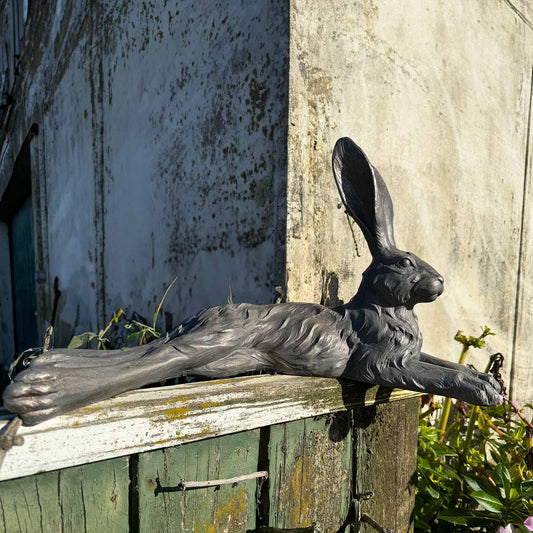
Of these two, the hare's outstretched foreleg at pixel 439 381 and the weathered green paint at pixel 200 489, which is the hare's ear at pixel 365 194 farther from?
the weathered green paint at pixel 200 489

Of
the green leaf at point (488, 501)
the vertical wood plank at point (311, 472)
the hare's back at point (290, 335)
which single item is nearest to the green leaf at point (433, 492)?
the green leaf at point (488, 501)

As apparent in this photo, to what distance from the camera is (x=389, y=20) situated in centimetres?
179

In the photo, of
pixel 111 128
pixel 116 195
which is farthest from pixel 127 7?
pixel 116 195

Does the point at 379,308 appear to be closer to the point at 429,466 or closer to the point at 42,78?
the point at 429,466

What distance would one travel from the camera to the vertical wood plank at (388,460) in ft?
3.91

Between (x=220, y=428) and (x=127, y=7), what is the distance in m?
2.60

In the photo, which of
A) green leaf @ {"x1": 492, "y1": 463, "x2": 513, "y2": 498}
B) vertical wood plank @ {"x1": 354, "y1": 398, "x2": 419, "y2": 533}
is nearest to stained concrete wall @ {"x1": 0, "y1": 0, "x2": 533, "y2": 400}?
vertical wood plank @ {"x1": 354, "y1": 398, "x2": 419, "y2": 533}

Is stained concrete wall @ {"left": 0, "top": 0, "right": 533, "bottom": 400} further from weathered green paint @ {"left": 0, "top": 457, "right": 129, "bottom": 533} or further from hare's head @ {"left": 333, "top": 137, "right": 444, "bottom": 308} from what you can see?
weathered green paint @ {"left": 0, "top": 457, "right": 129, "bottom": 533}

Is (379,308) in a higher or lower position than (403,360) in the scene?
higher

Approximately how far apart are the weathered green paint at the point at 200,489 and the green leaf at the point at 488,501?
0.74 metres

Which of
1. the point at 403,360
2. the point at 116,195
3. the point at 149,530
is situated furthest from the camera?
the point at 116,195

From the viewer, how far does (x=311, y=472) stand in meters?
1.10

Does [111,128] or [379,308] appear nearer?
[379,308]

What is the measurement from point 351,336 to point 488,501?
736 millimetres
